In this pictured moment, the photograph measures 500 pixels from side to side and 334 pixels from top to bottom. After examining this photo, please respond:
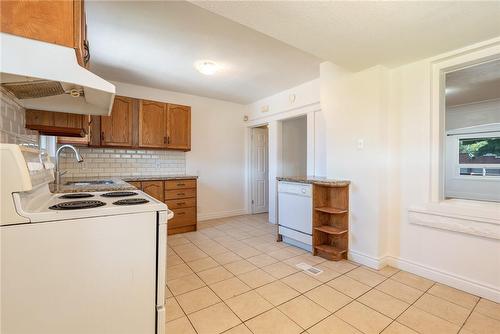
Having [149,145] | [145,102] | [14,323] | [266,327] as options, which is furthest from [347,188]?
[145,102]

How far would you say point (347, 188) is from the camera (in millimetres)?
2754

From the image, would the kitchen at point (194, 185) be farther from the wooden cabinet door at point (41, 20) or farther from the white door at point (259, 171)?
the white door at point (259, 171)

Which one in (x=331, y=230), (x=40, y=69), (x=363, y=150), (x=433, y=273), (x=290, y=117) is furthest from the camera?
(x=290, y=117)

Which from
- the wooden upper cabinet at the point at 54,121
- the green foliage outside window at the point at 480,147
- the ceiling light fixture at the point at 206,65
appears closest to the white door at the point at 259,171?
the ceiling light fixture at the point at 206,65

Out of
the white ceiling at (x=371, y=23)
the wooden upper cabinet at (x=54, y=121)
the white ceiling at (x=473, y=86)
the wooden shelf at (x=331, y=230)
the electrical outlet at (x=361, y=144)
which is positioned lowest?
the wooden shelf at (x=331, y=230)

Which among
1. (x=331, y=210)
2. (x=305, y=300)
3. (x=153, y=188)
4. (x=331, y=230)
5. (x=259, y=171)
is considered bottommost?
(x=305, y=300)

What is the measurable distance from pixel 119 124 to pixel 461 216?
4328 mm

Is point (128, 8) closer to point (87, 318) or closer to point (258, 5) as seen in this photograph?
point (258, 5)

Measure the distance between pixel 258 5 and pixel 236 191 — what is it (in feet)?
12.8

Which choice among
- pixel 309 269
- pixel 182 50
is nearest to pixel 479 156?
pixel 309 269

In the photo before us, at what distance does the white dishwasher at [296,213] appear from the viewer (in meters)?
2.94

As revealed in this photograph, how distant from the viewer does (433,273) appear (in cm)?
226

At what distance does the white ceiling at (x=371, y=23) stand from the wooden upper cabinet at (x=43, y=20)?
0.77m

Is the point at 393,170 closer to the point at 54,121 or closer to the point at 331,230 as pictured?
the point at 331,230
